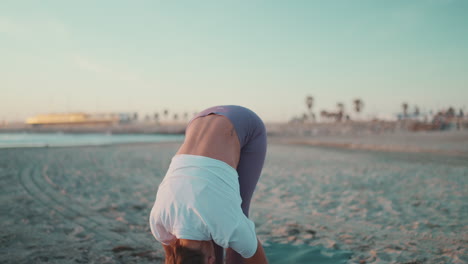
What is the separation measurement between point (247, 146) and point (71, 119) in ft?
392

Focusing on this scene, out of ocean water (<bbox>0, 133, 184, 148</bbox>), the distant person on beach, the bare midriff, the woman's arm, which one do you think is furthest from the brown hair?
ocean water (<bbox>0, 133, 184, 148</bbox>)

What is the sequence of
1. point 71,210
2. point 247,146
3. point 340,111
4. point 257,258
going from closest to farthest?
point 257,258 < point 247,146 < point 71,210 < point 340,111

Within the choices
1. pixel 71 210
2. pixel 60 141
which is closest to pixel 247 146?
pixel 71 210

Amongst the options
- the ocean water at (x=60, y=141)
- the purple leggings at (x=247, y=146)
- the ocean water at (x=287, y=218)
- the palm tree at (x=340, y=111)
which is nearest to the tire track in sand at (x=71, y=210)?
the ocean water at (x=287, y=218)

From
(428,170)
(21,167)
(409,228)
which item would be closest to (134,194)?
(409,228)

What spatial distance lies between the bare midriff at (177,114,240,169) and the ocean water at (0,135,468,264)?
1517 millimetres

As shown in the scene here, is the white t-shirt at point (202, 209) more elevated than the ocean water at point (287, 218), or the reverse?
the white t-shirt at point (202, 209)

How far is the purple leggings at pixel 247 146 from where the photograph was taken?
166cm

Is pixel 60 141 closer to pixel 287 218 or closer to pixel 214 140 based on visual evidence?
pixel 287 218

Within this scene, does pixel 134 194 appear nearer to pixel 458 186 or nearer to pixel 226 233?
pixel 226 233

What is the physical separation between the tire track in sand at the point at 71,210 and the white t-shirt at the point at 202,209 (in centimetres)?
197

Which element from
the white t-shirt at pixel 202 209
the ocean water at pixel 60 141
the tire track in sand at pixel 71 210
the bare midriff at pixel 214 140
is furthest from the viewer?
the ocean water at pixel 60 141

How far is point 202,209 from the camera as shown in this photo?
4.14 feet

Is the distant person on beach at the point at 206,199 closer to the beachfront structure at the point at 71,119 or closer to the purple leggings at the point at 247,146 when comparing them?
the purple leggings at the point at 247,146
